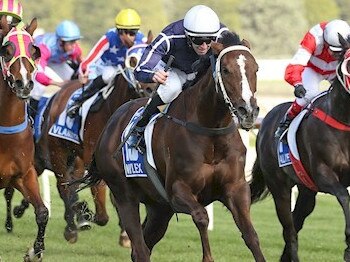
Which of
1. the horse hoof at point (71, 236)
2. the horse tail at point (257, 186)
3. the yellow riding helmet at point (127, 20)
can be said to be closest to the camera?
the horse tail at point (257, 186)

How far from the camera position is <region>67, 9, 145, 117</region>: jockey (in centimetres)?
1057

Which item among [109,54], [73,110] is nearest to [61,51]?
[109,54]

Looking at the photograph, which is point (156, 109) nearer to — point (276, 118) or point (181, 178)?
point (181, 178)

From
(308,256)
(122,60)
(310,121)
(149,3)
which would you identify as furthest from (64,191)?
(149,3)

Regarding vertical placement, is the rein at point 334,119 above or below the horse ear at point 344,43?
below

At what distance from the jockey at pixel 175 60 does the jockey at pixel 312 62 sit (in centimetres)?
124

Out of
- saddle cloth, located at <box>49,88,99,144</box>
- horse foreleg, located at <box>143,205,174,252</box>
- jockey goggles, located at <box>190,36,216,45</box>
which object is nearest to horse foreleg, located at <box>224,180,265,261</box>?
jockey goggles, located at <box>190,36,216,45</box>

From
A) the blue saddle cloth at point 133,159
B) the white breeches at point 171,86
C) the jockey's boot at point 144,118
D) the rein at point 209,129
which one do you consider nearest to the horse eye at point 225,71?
the rein at point 209,129

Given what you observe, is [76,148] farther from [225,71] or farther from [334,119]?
[225,71]

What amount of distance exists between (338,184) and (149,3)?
44513 mm

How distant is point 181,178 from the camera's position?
21.7ft

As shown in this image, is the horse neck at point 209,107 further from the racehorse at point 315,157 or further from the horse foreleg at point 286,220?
the horse foreleg at point 286,220

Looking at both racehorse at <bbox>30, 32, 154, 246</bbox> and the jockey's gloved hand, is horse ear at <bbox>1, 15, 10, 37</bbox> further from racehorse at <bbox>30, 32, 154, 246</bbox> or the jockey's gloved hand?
the jockey's gloved hand

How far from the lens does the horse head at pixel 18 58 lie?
24.2 ft
